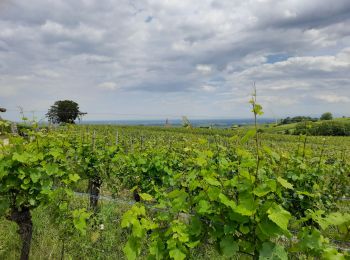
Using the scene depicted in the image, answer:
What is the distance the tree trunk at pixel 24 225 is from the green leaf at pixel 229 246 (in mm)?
3116

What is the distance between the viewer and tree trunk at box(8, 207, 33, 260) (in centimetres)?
Result: 421

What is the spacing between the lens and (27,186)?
3861mm

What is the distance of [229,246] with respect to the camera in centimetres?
226

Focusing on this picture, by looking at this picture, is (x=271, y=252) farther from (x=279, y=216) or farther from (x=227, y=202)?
(x=227, y=202)

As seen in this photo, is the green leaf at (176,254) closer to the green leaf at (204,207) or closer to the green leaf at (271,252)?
the green leaf at (204,207)

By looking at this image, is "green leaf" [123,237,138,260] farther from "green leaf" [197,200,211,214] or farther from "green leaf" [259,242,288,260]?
"green leaf" [259,242,288,260]

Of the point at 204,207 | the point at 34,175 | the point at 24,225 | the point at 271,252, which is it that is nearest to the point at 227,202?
the point at 204,207

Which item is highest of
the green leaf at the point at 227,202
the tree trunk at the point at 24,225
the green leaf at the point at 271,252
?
the green leaf at the point at 227,202

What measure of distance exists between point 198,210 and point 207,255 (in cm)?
240

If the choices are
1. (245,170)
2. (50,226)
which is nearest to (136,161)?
(50,226)

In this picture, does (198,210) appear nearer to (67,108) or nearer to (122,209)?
(122,209)

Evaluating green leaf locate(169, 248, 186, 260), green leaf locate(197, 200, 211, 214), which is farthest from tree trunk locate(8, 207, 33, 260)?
green leaf locate(197, 200, 211, 214)

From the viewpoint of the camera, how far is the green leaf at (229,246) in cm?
224

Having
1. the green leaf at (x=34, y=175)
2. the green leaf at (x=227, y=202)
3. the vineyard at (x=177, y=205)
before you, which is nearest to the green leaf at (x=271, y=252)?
the vineyard at (x=177, y=205)
